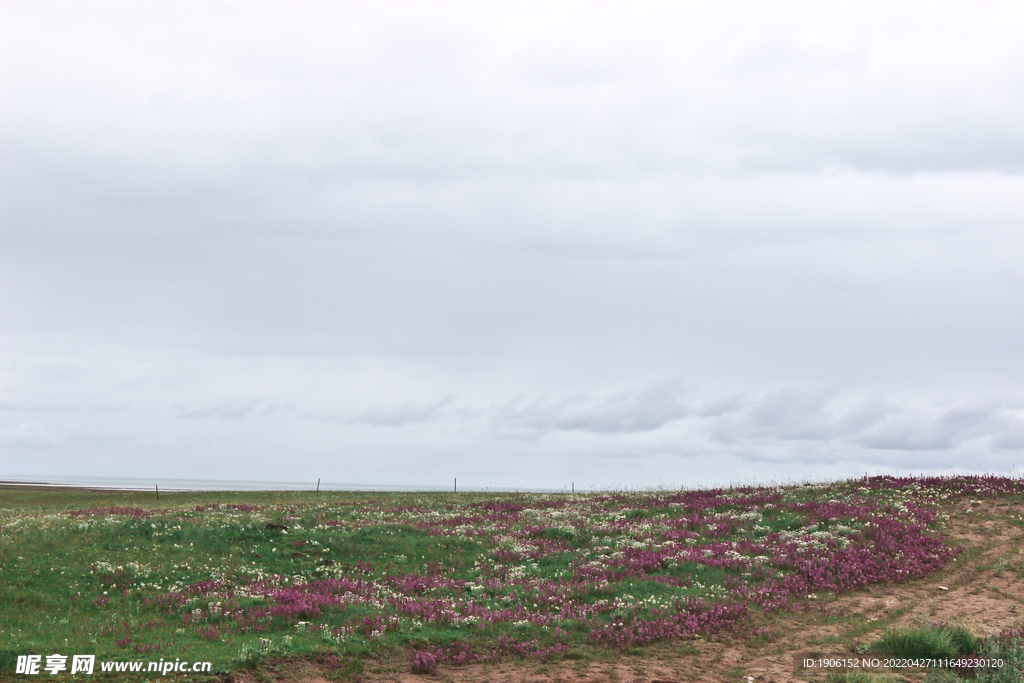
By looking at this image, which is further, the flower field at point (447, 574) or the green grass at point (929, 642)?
the flower field at point (447, 574)

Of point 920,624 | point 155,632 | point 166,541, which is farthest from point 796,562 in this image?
point 166,541

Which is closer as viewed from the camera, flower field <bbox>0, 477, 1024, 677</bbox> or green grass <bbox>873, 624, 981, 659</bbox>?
green grass <bbox>873, 624, 981, 659</bbox>

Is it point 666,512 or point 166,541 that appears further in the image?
point 666,512

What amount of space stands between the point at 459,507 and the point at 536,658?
88.8 feet

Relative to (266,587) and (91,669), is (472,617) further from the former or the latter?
(91,669)

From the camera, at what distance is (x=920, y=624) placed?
750 inches

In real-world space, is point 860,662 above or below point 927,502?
below

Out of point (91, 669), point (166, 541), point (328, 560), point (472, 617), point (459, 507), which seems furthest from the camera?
point (459, 507)

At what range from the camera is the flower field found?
18250 millimetres

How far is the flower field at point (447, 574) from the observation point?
1825 cm

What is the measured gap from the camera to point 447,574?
25.8m

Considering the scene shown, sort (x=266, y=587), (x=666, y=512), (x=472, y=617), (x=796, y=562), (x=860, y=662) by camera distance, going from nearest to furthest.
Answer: (x=860, y=662), (x=472, y=617), (x=266, y=587), (x=796, y=562), (x=666, y=512)

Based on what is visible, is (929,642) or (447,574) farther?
(447,574)

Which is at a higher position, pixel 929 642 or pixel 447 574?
pixel 929 642
